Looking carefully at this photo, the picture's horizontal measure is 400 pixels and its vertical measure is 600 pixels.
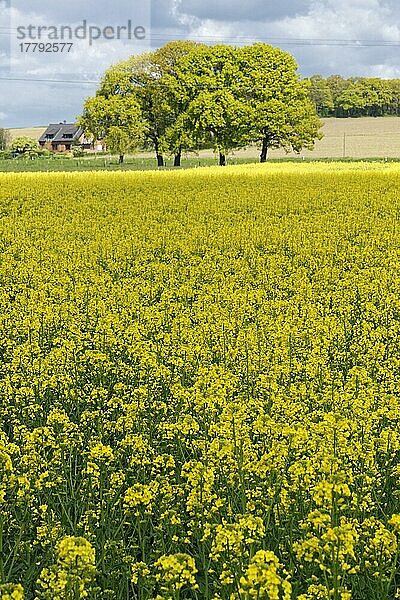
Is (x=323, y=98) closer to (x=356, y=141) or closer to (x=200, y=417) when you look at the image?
(x=356, y=141)

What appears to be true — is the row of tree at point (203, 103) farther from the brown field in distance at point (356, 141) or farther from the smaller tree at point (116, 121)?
the brown field in distance at point (356, 141)

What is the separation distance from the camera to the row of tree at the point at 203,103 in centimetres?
6506

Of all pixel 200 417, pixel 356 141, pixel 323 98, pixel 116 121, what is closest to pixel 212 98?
pixel 116 121

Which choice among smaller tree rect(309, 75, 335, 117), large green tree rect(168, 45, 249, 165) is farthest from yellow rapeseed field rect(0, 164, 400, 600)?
smaller tree rect(309, 75, 335, 117)

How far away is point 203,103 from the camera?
64562 millimetres

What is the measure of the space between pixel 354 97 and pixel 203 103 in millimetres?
68436

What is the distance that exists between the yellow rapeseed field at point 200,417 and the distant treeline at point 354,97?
373ft

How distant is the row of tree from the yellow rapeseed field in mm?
48392

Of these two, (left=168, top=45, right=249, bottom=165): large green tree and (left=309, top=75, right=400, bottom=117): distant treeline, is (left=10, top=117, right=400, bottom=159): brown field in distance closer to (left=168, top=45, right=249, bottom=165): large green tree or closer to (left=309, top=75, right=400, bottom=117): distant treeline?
(left=309, top=75, right=400, bottom=117): distant treeline

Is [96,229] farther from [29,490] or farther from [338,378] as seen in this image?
[29,490]

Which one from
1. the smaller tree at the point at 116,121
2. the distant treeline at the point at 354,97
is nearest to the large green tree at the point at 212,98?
the smaller tree at the point at 116,121

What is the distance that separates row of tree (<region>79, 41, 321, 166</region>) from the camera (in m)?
65.1

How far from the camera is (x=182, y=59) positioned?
6975cm

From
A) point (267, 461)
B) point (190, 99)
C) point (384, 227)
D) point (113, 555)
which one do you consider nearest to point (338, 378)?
point (267, 461)
